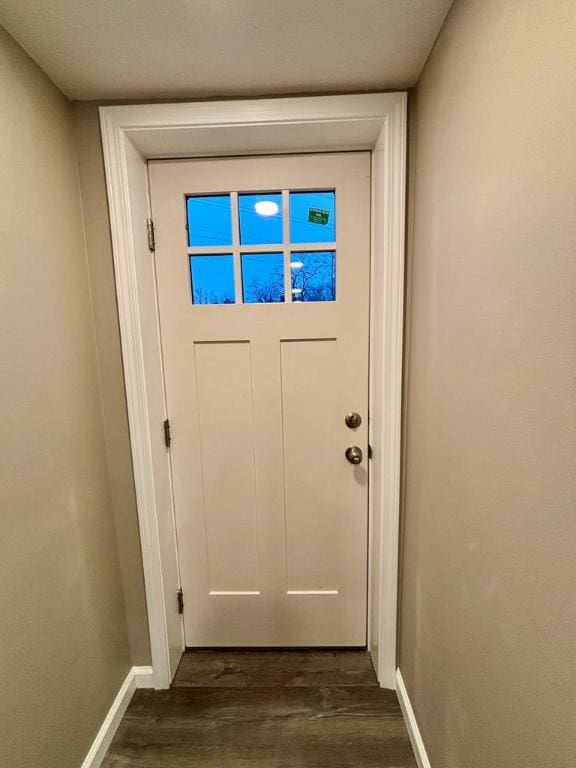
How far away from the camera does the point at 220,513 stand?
1613 millimetres

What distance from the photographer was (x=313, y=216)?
4.66 ft

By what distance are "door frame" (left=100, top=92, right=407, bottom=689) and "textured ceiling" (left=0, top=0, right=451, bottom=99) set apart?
0.06m

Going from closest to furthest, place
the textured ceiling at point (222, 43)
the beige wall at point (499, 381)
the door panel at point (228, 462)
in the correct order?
the beige wall at point (499, 381) < the textured ceiling at point (222, 43) < the door panel at point (228, 462)

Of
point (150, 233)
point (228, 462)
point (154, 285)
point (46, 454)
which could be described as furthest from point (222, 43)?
point (228, 462)

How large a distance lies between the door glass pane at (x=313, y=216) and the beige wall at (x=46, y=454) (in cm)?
76

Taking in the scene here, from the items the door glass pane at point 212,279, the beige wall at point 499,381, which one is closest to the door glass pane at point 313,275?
the door glass pane at point 212,279

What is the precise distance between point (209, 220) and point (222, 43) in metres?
0.54

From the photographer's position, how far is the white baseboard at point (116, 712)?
4.09 feet

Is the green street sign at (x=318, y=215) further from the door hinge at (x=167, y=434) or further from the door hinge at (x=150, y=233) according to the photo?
the door hinge at (x=167, y=434)

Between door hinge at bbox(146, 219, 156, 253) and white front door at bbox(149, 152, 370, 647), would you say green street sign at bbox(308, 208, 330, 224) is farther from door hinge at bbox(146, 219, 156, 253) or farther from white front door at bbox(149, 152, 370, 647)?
door hinge at bbox(146, 219, 156, 253)

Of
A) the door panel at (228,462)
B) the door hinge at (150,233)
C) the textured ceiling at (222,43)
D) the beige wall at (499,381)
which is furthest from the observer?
the door panel at (228,462)

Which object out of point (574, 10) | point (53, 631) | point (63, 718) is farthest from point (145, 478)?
point (574, 10)

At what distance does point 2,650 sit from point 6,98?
137cm

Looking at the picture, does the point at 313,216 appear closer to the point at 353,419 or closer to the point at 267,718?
the point at 353,419
